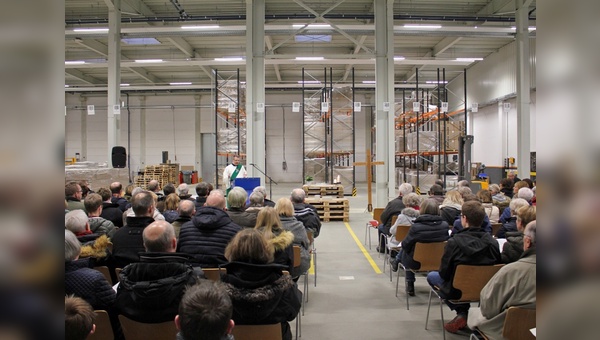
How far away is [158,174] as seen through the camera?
2059 cm

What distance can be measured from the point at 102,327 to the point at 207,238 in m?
1.42

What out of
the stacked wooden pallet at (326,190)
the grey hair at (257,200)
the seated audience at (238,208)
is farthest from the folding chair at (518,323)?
the stacked wooden pallet at (326,190)

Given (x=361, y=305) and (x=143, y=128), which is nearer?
(x=361, y=305)

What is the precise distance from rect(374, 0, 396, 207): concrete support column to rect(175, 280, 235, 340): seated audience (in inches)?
374

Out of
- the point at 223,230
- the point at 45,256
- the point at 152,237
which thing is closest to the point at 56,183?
the point at 45,256

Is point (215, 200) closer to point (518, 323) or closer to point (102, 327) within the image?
point (102, 327)

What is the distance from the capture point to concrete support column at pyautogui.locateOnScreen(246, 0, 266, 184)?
35.4 ft

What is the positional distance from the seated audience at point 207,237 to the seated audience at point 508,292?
218 cm

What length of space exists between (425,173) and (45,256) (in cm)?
1650

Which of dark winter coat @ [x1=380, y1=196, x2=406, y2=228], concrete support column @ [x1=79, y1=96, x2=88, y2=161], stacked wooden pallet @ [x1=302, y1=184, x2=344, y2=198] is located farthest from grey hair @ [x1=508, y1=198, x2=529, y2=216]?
concrete support column @ [x1=79, y1=96, x2=88, y2=161]

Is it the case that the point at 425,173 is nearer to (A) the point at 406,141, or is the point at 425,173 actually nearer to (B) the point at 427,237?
→ (A) the point at 406,141

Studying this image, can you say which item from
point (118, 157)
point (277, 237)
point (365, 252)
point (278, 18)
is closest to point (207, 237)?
point (277, 237)

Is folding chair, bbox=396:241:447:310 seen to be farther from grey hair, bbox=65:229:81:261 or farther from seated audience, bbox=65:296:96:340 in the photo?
seated audience, bbox=65:296:96:340

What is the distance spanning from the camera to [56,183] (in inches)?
21.8
